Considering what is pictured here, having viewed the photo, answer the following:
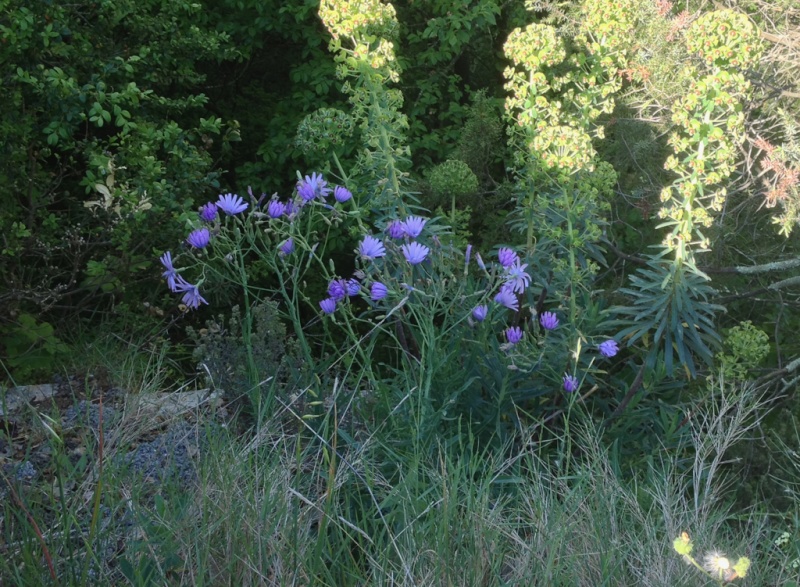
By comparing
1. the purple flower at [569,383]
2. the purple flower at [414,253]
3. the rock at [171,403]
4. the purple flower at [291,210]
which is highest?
the purple flower at [291,210]

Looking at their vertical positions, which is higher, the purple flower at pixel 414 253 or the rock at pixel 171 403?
the purple flower at pixel 414 253

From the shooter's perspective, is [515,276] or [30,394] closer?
[515,276]

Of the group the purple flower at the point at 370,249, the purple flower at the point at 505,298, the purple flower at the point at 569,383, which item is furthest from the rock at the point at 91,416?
the purple flower at the point at 569,383

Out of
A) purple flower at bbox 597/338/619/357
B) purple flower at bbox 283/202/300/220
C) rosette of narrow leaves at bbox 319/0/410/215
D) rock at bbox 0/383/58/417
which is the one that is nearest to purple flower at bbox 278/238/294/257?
purple flower at bbox 283/202/300/220

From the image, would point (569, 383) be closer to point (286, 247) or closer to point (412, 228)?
point (412, 228)

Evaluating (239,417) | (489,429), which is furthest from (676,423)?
(239,417)

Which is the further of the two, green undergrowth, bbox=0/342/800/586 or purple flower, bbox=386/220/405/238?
purple flower, bbox=386/220/405/238

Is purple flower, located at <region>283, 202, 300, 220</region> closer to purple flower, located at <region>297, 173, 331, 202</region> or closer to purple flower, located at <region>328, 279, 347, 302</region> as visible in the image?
purple flower, located at <region>297, 173, 331, 202</region>

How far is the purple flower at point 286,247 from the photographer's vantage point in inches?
132

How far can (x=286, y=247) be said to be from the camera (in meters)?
3.37

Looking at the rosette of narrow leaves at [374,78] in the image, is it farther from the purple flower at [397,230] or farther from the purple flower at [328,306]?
the purple flower at [328,306]

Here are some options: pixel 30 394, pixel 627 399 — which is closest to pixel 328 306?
pixel 627 399

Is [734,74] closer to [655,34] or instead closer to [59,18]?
[655,34]

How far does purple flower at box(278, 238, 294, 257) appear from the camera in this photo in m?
3.35
